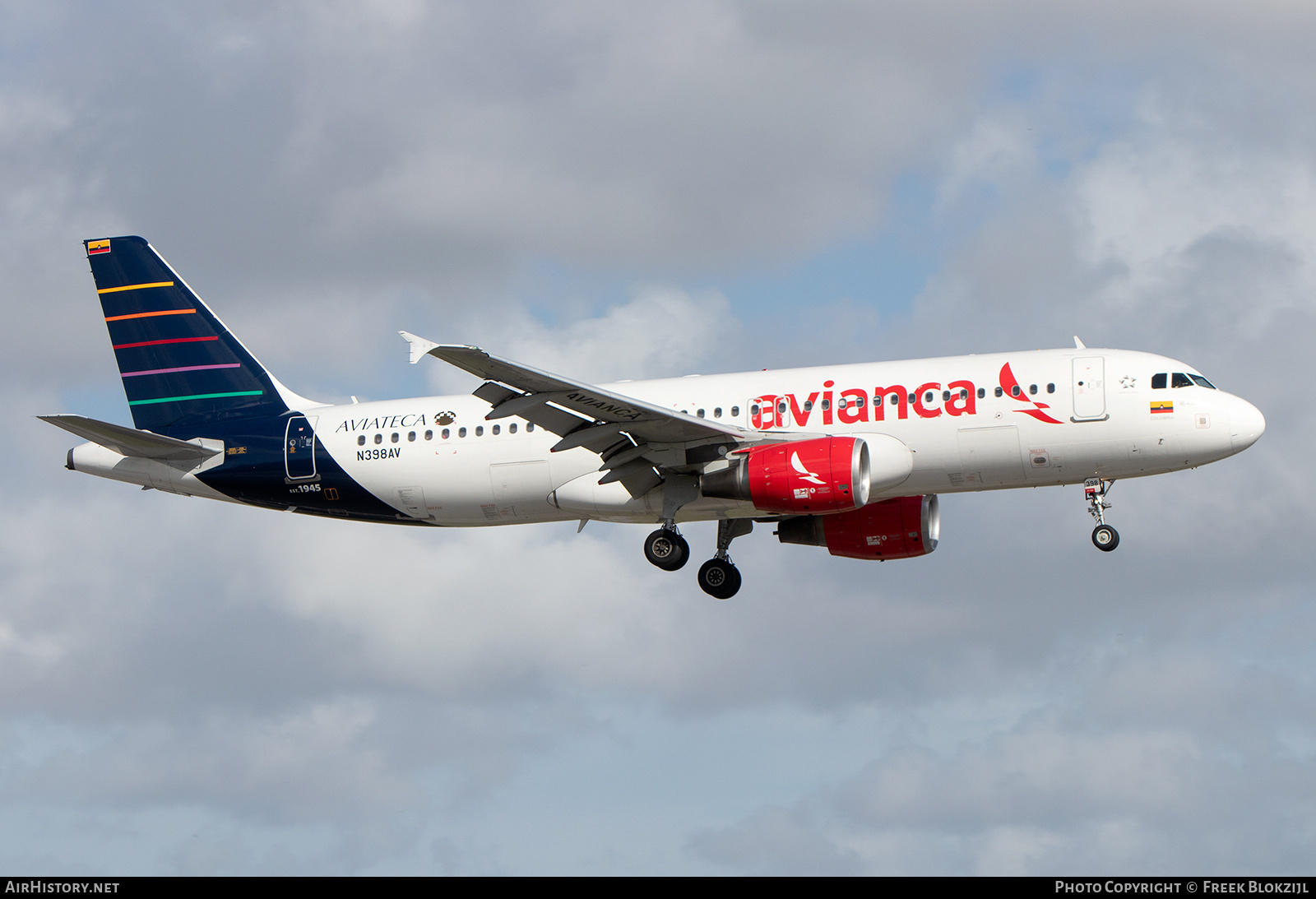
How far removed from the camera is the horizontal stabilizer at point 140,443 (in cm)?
3969

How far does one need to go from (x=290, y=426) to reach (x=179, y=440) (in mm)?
2920

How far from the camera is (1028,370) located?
121 feet

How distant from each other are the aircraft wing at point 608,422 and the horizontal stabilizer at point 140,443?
10.6m

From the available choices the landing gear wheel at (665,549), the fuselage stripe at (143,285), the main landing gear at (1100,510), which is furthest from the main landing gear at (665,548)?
the fuselage stripe at (143,285)

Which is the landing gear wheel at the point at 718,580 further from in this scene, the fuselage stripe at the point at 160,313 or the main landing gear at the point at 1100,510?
the fuselage stripe at the point at 160,313

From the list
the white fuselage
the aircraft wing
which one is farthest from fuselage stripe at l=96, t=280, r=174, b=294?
the aircraft wing

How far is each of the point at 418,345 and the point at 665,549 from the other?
34.3 ft

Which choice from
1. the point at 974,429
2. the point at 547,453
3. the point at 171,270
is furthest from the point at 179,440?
the point at 974,429

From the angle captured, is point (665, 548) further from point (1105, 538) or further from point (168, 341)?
point (168, 341)

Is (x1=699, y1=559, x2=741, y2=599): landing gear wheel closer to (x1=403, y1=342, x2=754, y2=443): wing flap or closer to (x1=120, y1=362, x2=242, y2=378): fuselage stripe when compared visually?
(x1=403, y1=342, x2=754, y2=443): wing flap

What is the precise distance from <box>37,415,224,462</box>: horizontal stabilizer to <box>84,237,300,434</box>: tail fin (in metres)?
1.37

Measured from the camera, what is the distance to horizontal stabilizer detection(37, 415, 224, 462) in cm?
3969

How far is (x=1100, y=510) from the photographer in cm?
3731
